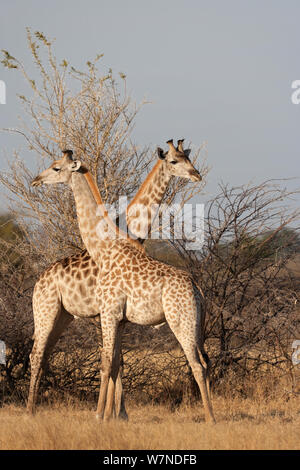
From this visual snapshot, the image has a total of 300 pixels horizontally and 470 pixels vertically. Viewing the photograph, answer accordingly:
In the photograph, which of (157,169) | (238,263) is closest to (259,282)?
(238,263)

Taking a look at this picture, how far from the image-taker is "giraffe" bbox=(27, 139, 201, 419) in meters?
8.42

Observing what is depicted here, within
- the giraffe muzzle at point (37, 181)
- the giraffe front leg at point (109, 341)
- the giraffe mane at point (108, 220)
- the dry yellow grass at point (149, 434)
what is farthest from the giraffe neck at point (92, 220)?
the dry yellow grass at point (149, 434)

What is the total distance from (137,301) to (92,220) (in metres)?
1.33

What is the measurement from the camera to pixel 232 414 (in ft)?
28.7

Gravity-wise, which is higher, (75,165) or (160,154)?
(160,154)

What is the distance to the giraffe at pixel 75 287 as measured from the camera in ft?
27.6

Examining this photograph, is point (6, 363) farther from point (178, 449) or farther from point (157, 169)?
point (178, 449)

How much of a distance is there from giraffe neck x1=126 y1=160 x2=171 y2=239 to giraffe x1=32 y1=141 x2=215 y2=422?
401mm

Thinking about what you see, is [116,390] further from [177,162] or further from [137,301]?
[177,162]

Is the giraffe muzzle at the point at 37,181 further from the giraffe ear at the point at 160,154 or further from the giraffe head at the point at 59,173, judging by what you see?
the giraffe ear at the point at 160,154

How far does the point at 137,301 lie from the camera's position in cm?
783

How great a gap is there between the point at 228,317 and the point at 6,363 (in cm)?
341

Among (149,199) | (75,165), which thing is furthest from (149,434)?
(75,165)

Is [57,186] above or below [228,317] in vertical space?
above
